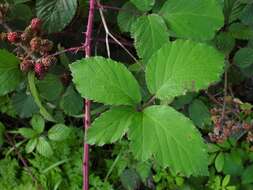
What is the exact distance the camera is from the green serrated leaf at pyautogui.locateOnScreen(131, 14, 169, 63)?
0.95 m

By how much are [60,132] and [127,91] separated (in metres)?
0.88

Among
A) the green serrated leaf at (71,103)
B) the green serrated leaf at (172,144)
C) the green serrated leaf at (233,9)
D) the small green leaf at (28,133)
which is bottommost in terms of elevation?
the small green leaf at (28,133)

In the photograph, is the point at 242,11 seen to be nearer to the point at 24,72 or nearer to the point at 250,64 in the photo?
the point at 250,64

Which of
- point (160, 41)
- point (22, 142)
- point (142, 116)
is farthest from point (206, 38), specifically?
point (22, 142)

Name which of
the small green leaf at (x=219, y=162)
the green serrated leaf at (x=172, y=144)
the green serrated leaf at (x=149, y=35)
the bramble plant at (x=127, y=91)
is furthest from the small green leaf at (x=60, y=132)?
the green serrated leaf at (x=172, y=144)

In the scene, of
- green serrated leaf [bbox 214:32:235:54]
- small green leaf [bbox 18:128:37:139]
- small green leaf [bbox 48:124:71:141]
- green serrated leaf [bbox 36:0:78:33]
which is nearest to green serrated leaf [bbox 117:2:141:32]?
green serrated leaf [bbox 36:0:78:33]

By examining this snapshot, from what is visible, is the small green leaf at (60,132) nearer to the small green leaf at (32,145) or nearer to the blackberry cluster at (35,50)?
the small green leaf at (32,145)

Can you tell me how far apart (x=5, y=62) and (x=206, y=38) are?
1.34 feet

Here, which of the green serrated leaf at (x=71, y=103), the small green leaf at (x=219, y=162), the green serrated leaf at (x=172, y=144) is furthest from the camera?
the small green leaf at (x=219, y=162)

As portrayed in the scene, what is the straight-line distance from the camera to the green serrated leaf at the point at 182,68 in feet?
2.68

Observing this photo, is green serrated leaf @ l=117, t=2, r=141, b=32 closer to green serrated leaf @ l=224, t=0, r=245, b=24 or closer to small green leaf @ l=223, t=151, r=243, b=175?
green serrated leaf @ l=224, t=0, r=245, b=24

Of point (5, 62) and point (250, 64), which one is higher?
point (5, 62)

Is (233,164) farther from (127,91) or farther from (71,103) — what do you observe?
(127,91)

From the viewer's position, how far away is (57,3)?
115 cm
